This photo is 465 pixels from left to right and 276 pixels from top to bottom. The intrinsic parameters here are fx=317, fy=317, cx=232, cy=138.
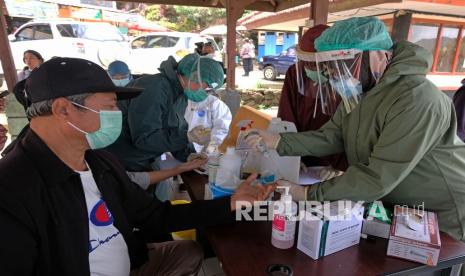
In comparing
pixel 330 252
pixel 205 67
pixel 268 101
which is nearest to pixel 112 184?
pixel 330 252

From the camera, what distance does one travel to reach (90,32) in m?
11.1

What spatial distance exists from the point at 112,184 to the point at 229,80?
4594 mm

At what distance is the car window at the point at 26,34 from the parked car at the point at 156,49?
3.09 meters

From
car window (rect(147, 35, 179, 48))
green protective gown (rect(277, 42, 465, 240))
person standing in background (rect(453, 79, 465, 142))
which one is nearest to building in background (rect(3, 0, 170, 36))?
car window (rect(147, 35, 179, 48))

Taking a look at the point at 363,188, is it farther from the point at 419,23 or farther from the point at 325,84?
the point at 419,23

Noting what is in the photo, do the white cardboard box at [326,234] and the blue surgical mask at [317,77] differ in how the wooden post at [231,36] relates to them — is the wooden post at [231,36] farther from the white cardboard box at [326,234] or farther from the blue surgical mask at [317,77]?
the white cardboard box at [326,234]

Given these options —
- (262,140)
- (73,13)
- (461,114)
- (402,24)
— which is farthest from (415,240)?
(73,13)

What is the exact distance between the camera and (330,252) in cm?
112

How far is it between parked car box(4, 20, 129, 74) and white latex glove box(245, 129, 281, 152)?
9.71 metres

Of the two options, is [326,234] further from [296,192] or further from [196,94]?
[196,94]

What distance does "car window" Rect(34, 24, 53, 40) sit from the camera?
10.3m

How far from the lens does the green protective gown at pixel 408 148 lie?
115 cm

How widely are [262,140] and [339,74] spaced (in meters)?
0.50

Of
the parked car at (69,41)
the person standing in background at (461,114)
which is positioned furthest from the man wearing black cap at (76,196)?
the parked car at (69,41)
